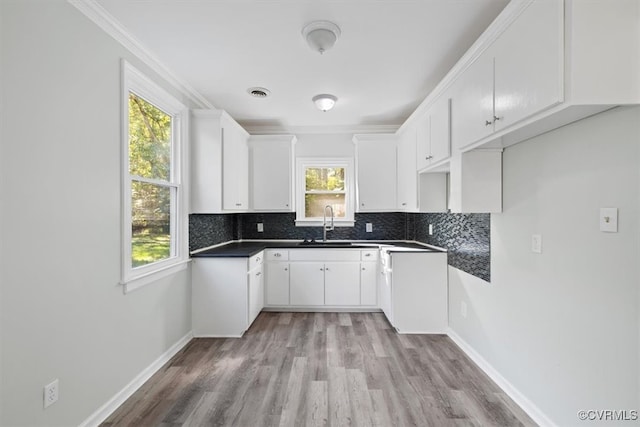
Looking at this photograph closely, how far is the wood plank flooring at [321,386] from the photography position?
6.11 feet

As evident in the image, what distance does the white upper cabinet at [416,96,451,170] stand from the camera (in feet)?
8.10

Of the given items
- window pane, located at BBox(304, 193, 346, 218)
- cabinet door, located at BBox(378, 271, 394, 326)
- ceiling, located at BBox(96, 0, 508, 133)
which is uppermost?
ceiling, located at BBox(96, 0, 508, 133)

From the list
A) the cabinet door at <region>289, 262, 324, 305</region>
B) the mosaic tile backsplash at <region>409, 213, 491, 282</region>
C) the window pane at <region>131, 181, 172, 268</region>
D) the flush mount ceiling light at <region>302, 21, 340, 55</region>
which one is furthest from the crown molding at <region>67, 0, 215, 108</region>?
the mosaic tile backsplash at <region>409, 213, 491, 282</region>

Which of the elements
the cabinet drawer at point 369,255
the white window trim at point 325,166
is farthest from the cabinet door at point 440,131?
the white window trim at point 325,166

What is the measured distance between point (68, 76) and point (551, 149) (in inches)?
108

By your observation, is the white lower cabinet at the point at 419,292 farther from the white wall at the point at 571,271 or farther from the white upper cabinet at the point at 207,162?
the white upper cabinet at the point at 207,162

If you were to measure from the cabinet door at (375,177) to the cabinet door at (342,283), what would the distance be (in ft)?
2.65

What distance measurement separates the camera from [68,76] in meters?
1.63

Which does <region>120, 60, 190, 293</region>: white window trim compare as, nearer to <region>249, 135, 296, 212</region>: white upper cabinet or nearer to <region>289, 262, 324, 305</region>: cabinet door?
<region>249, 135, 296, 212</region>: white upper cabinet

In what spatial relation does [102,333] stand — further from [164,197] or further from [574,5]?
[574,5]

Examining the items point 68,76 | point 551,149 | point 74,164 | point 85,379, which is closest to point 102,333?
point 85,379

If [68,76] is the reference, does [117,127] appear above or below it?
below

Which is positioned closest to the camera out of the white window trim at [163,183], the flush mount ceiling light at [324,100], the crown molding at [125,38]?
the crown molding at [125,38]

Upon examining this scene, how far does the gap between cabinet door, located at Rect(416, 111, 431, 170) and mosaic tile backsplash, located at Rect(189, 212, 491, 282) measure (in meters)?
0.64
